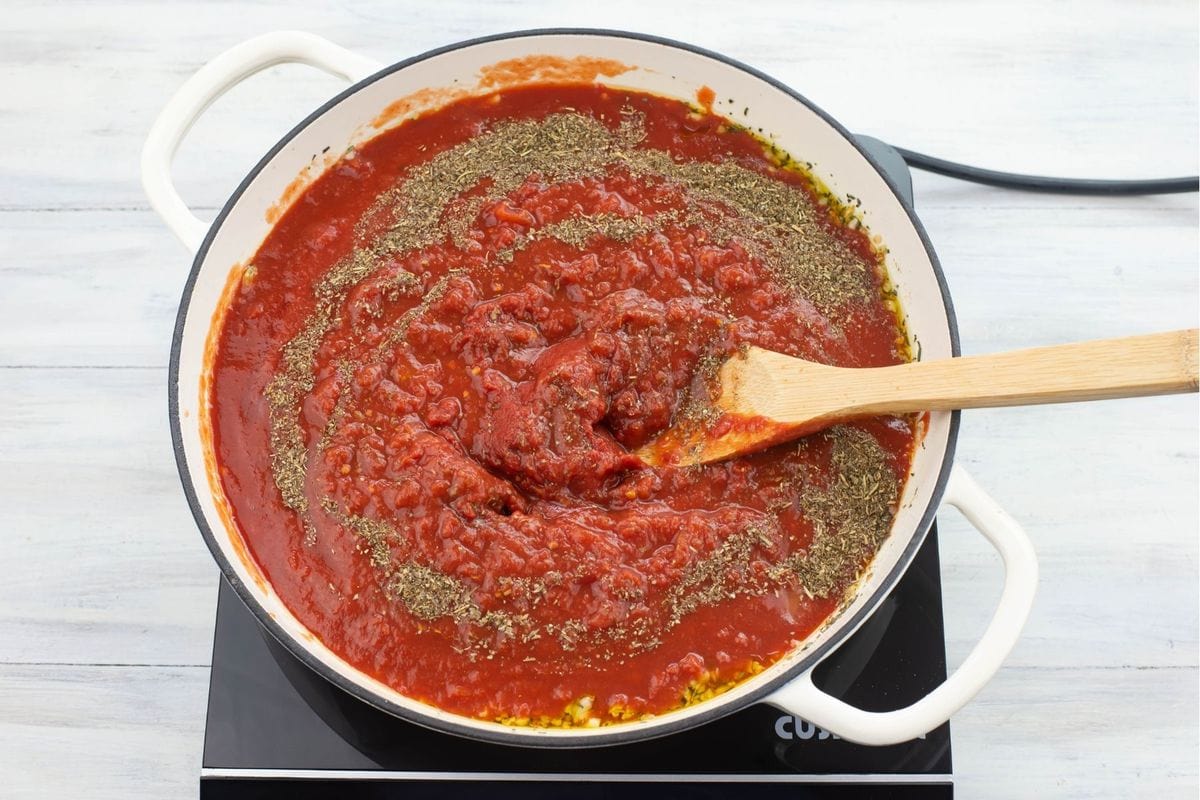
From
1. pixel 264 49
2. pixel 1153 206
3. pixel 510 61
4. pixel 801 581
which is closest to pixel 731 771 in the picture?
pixel 801 581

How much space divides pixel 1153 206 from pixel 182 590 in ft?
8.58

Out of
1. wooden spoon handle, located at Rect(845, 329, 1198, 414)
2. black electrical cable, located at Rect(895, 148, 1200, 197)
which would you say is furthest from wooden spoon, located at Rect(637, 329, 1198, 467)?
black electrical cable, located at Rect(895, 148, 1200, 197)

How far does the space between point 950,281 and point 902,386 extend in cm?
90

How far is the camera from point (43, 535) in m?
2.46

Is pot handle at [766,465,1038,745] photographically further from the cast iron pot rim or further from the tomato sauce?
the tomato sauce

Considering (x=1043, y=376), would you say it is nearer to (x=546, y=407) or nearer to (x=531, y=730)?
(x=546, y=407)

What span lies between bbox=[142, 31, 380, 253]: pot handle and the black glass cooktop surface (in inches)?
33.9

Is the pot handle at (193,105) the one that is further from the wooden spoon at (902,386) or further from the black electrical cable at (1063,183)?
the black electrical cable at (1063,183)

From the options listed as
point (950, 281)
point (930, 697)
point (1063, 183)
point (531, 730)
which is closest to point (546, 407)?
point (531, 730)

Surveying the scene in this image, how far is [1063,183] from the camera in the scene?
270 centimetres

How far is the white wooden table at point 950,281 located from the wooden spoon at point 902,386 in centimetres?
71

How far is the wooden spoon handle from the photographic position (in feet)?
5.52

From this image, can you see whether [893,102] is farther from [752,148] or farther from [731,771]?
[731,771]

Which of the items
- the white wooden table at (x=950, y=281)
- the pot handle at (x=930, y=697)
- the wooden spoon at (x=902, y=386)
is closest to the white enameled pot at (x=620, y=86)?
the pot handle at (x=930, y=697)
